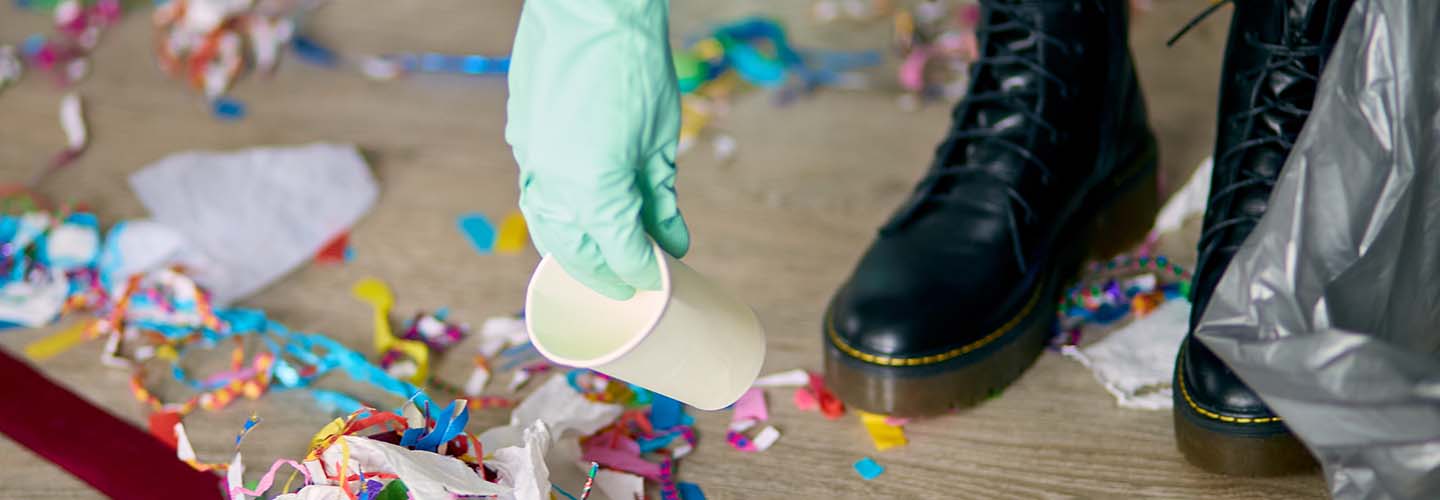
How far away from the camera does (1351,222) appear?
775 mm

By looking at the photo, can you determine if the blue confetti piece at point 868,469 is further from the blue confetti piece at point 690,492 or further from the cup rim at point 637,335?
the cup rim at point 637,335

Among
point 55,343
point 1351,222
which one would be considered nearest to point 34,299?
point 55,343

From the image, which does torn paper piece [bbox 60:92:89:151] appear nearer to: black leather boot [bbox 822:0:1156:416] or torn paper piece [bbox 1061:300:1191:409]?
black leather boot [bbox 822:0:1156:416]

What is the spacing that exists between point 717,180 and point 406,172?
36cm

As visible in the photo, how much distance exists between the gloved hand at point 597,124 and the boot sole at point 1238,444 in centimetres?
41

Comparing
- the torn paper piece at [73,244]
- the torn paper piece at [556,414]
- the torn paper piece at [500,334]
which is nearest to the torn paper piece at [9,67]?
the torn paper piece at [73,244]

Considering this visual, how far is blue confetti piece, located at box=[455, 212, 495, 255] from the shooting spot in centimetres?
123

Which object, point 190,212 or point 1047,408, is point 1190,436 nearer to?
point 1047,408

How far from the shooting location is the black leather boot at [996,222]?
0.93m

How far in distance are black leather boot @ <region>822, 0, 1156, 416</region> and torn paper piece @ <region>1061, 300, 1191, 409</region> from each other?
0.05m

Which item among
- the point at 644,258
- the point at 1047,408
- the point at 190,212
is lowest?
the point at 190,212

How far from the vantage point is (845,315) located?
94 cm

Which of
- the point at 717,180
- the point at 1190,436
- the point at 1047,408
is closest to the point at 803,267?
the point at 717,180

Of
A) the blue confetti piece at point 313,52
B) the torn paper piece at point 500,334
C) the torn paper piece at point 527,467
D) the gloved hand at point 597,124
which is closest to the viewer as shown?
the gloved hand at point 597,124
